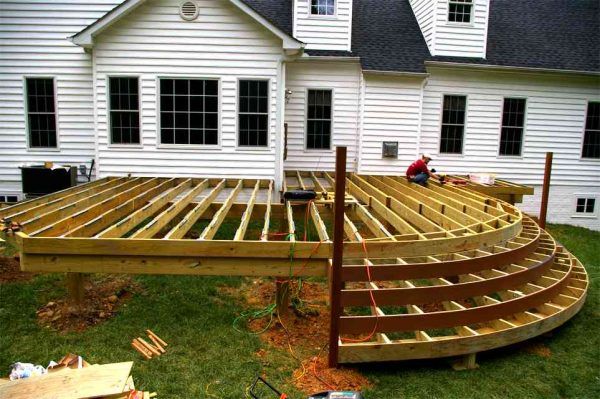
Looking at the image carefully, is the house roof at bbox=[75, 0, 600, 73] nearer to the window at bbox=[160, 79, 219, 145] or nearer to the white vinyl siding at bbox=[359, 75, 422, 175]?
the white vinyl siding at bbox=[359, 75, 422, 175]

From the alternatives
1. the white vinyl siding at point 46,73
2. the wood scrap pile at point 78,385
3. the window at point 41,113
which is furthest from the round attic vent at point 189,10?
the wood scrap pile at point 78,385

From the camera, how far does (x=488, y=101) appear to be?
12.2 m

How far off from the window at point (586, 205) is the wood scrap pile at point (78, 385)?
13862 mm

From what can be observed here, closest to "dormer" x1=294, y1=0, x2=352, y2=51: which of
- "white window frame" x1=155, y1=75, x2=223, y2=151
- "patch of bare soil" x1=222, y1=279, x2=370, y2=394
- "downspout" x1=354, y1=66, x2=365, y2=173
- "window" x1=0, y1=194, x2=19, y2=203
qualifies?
"downspout" x1=354, y1=66, x2=365, y2=173

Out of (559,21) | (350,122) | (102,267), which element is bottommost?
(102,267)

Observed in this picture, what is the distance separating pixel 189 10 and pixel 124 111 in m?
2.67

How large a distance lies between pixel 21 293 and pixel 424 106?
34.2ft

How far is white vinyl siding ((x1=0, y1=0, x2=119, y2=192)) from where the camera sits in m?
10.0

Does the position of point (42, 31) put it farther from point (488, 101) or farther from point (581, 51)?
point (581, 51)

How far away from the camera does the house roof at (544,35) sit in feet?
40.2

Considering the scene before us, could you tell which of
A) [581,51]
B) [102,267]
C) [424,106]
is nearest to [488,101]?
[424,106]

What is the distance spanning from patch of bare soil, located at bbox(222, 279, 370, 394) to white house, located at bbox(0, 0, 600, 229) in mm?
3832

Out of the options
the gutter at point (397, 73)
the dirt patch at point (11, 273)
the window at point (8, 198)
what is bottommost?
the dirt patch at point (11, 273)

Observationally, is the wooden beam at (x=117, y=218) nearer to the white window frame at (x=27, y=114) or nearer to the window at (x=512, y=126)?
the white window frame at (x=27, y=114)
